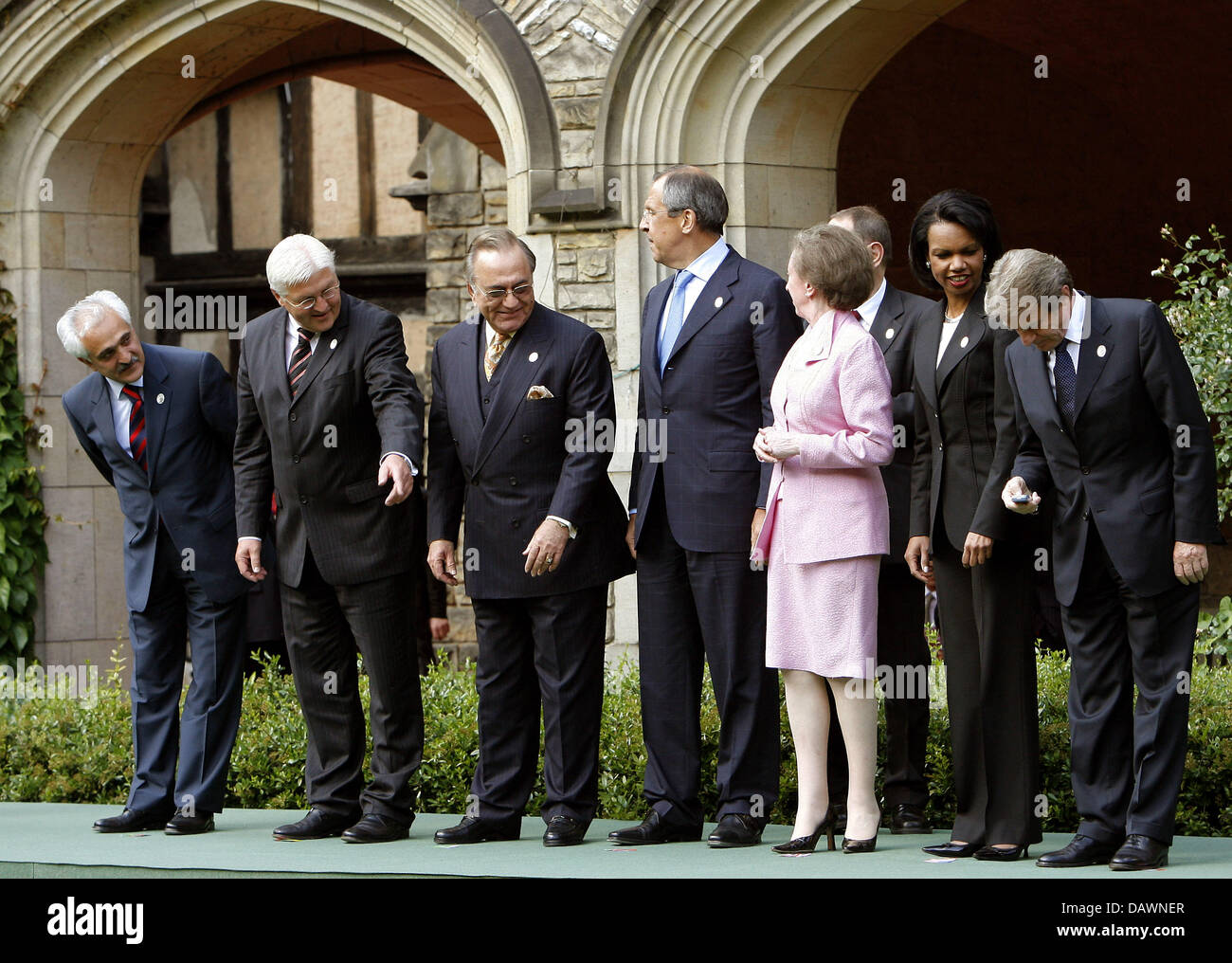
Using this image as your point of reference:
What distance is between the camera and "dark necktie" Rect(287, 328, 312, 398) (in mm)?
5754

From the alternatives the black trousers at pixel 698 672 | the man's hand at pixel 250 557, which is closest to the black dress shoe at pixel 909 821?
the black trousers at pixel 698 672

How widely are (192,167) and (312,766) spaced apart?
10593mm

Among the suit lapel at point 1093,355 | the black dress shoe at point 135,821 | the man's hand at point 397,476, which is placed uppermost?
the suit lapel at point 1093,355

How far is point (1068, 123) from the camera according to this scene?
12945 mm

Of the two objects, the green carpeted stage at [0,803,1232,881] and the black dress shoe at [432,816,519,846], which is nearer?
the green carpeted stage at [0,803,1232,881]

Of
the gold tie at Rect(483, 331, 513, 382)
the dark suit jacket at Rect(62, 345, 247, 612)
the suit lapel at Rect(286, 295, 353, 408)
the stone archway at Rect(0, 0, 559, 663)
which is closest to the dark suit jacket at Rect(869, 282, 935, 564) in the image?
the gold tie at Rect(483, 331, 513, 382)

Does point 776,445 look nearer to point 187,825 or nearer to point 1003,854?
point 1003,854

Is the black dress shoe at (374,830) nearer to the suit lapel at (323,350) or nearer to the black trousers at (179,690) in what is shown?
the black trousers at (179,690)

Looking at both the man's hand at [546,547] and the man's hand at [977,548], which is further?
the man's hand at [546,547]

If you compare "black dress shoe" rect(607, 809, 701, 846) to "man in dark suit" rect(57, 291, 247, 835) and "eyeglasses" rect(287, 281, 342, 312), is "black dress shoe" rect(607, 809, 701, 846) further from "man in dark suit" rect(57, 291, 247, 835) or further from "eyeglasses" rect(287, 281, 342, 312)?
"eyeglasses" rect(287, 281, 342, 312)

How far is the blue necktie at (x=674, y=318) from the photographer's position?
5641 mm

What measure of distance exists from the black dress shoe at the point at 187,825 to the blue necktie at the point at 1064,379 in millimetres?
3088

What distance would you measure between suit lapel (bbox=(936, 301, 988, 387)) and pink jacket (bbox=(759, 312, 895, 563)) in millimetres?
158
